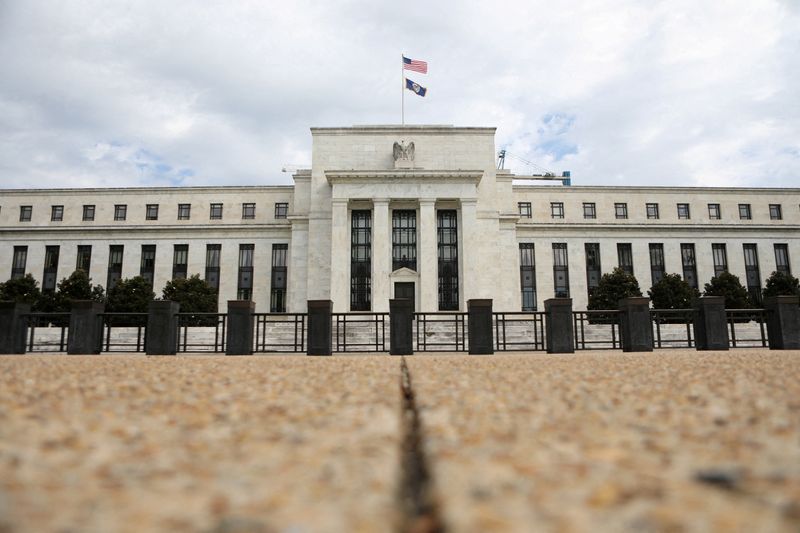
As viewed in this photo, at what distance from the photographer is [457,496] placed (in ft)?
5.17

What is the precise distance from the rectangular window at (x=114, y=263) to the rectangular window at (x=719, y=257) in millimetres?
60680

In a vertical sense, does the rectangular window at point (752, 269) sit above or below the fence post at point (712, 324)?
above

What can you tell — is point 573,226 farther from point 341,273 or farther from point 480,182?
point 341,273

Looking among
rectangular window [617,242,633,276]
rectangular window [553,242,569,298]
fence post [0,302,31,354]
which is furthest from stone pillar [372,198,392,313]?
fence post [0,302,31,354]

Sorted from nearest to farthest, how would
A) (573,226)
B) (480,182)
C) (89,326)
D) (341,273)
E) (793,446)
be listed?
(793,446) → (89,326) → (341,273) → (480,182) → (573,226)

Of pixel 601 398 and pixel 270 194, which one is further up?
pixel 270 194

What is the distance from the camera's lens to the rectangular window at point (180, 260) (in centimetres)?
5094

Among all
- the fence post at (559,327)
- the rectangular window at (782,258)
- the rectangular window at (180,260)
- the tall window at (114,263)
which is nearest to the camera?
the fence post at (559,327)

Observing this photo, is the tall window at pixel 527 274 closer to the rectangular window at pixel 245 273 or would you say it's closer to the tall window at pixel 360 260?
the tall window at pixel 360 260

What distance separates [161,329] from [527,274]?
40767mm

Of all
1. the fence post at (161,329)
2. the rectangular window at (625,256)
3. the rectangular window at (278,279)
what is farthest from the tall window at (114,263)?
the rectangular window at (625,256)

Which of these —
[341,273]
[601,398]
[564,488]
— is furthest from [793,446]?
[341,273]

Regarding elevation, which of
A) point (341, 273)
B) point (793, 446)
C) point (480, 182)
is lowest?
point (793, 446)

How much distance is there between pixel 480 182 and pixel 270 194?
22.2 m
